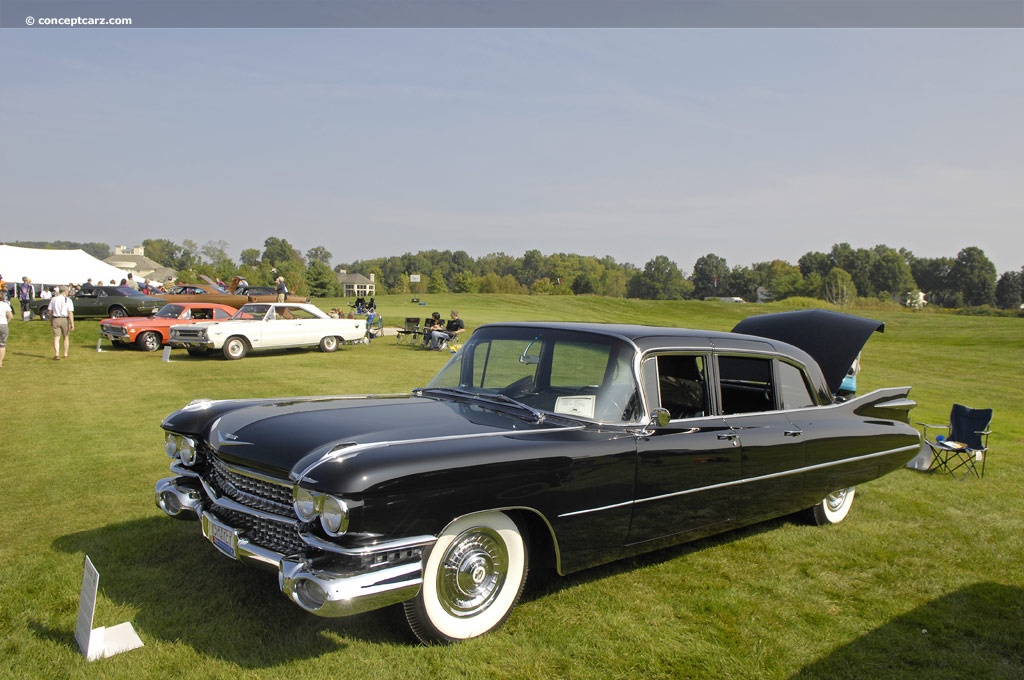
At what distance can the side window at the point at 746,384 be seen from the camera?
515 cm

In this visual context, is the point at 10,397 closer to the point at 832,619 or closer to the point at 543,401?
the point at 543,401

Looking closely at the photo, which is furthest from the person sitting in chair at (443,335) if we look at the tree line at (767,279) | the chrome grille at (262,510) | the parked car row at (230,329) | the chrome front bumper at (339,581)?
the tree line at (767,279)

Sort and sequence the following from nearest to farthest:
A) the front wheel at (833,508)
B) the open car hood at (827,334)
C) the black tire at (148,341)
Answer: the front wheel at (833,508) → the open car hood at (827,334) → the black tire at (148,341)

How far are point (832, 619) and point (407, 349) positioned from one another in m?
19.1

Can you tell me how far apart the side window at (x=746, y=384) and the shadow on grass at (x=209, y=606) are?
9.41 ft

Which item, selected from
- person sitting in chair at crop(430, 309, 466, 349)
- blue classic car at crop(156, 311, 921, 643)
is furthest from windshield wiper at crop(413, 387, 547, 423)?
person sitting in chair at crop(430, 309, 466, 349)

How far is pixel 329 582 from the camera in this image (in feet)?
10.3

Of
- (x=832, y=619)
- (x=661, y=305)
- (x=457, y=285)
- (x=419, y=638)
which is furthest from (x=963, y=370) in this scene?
(x=457, y=285)

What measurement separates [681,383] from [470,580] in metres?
2.10

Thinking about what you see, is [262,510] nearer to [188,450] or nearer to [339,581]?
[339,581]

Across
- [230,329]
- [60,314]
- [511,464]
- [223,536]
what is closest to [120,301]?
[60,314]

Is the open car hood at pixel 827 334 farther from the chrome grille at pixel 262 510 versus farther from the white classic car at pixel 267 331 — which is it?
the white classic car at pixel 267 331

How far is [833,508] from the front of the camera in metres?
6.11

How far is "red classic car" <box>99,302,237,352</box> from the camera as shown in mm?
19375
